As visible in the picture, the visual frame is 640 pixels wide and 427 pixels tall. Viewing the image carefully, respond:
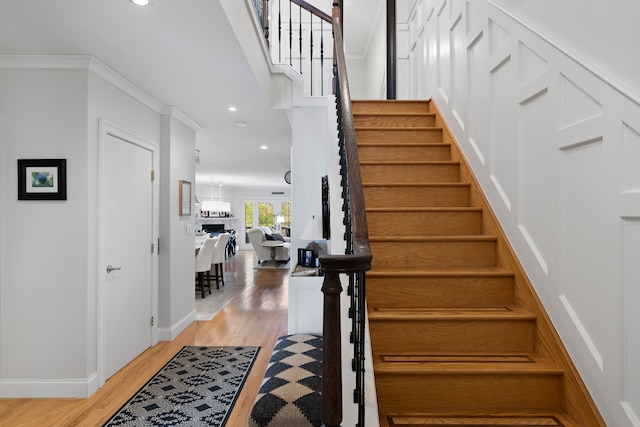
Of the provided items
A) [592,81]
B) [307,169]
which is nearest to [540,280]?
[592,81]

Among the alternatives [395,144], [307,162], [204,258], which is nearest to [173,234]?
[307,162]

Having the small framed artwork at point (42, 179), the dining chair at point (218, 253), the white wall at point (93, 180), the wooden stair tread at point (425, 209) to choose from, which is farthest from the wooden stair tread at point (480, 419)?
the dining chair at point (218, 253)

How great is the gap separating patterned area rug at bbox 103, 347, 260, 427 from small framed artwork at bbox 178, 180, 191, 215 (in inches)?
63.1

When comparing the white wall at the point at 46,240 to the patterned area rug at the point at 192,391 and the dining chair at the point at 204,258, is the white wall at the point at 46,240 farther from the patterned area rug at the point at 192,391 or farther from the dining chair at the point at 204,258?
the dining chair at the point at 204,258

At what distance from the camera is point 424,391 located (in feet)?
5.35

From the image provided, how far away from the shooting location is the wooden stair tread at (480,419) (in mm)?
1489

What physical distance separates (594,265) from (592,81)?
2.37 ft

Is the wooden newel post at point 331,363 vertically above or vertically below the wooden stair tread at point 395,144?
below

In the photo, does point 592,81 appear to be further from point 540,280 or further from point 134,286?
point 134,286

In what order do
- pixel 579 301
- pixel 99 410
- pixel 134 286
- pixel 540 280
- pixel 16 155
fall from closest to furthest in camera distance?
pixel 579 301, pixel 540 280, pixel 99 410, pixel 16 155, pixel 134 286

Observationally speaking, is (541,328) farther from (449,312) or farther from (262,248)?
(262,248)

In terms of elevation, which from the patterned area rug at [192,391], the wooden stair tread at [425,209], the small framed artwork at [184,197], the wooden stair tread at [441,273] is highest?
the small framed artwork at [184,197]

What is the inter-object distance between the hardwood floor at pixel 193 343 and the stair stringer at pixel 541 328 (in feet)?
6.11

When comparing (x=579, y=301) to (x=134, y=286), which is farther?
(x=134, y=286)
